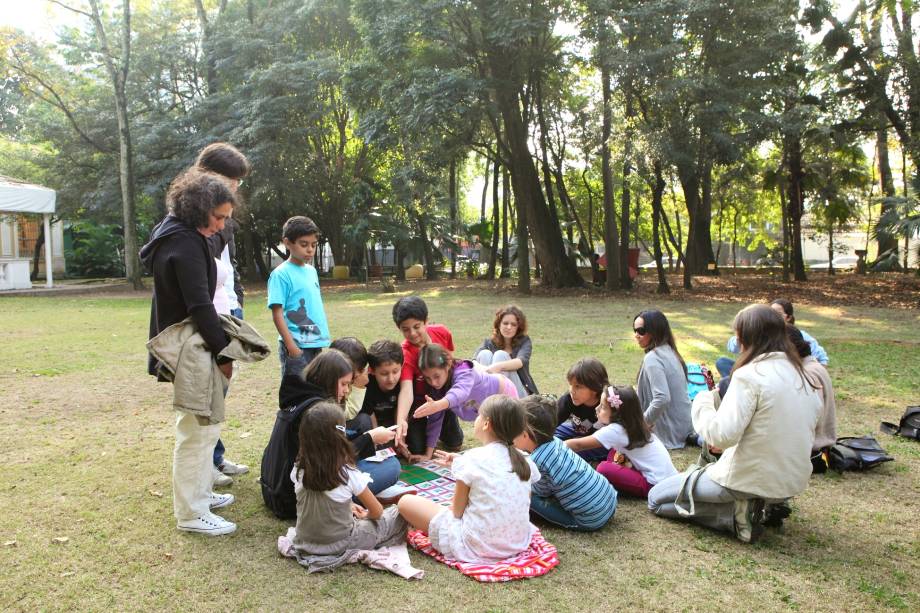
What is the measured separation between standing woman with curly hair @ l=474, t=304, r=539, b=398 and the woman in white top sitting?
2.02m

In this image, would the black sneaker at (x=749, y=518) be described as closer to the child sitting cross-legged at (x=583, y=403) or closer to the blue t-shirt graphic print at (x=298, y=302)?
the child sitting cross-legged at (x=583, y=403)

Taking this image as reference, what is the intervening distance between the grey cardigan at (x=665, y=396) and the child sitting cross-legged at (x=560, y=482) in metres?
1.03

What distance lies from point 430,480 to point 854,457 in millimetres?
2584

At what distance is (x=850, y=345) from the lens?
9.21 meters

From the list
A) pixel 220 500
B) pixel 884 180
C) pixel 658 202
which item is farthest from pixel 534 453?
pixel 884 180

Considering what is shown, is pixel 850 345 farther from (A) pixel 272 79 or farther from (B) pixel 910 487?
(A) pixel 272 79

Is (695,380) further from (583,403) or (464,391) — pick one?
(464,391)

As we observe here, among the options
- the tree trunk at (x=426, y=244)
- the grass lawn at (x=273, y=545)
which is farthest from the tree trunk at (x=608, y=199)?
the grass lawn at (x=273, y=545)

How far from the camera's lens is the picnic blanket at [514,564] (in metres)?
3.04

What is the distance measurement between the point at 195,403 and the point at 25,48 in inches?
943

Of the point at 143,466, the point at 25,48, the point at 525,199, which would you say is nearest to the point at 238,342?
the point at 143,466

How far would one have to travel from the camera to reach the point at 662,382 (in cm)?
458

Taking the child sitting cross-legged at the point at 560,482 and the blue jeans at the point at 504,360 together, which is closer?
the child sitting cross-legged at the point at 560,482

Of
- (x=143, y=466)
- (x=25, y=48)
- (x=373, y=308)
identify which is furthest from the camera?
(x=25, y=48)
